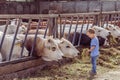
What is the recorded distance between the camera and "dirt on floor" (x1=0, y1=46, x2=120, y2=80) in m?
6.70

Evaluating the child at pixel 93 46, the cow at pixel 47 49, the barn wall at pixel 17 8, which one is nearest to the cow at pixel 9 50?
the cow at pixel 47 49

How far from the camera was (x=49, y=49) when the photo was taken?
714cm

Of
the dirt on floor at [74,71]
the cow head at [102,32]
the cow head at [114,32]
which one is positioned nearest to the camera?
the dirt on floor at [74,71]

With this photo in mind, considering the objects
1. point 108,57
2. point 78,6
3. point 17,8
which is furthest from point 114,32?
point 78,6

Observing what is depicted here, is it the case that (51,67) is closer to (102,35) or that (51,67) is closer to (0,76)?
(0,76)

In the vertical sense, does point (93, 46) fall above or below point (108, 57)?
above

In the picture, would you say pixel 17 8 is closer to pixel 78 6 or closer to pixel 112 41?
pixel 78 6

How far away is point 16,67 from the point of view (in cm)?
663

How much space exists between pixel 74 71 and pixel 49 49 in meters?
0.86

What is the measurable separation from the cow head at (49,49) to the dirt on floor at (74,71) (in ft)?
1.16

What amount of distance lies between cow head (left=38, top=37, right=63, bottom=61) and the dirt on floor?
13.9 inches

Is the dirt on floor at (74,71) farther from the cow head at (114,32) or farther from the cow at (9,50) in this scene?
the cow head at (114,32)

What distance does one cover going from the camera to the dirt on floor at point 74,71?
670 cm

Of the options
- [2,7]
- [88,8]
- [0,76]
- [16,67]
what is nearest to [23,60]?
[16,67]
